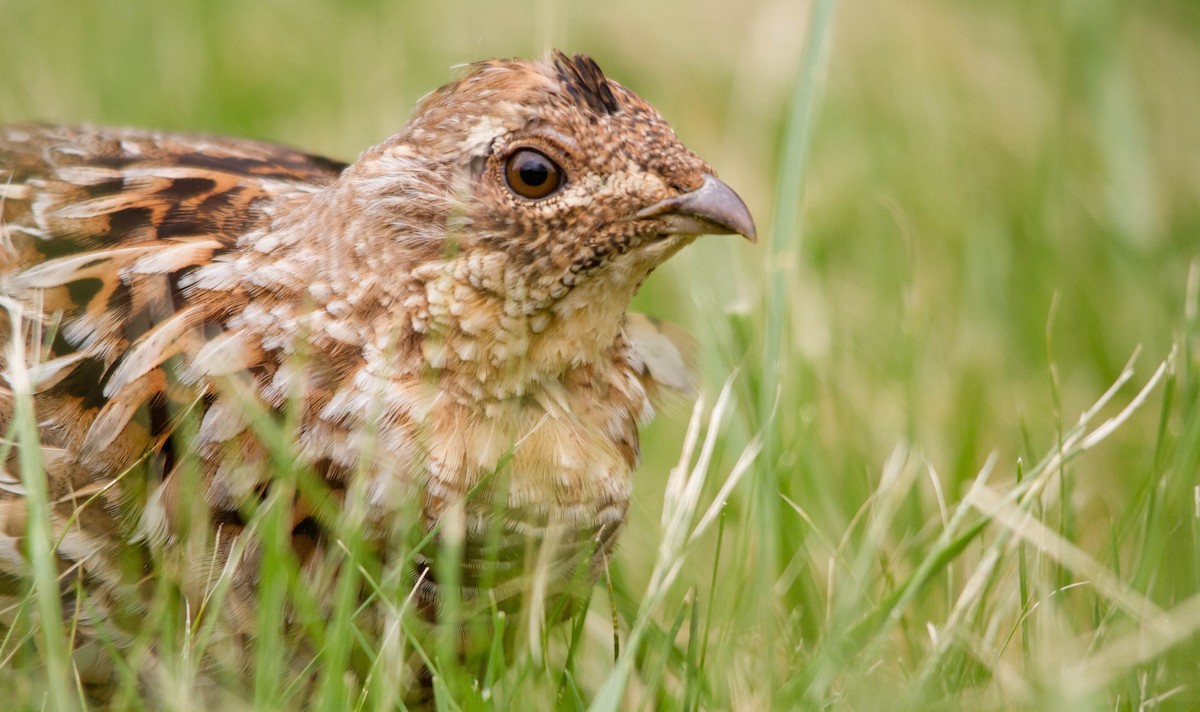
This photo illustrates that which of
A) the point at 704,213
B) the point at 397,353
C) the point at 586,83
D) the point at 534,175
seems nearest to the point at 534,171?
the point at 534,175

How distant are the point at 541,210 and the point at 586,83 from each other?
1.06 ft

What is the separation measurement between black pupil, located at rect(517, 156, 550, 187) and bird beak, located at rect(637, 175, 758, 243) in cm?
22

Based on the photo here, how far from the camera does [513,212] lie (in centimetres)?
303

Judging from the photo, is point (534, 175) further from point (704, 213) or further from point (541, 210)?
point (704, 213)

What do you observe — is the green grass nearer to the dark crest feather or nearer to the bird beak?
the bird beak

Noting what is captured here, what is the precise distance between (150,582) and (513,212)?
1.15 metres

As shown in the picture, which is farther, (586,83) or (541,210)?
(586,83)

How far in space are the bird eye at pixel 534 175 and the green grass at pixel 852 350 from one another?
69cm

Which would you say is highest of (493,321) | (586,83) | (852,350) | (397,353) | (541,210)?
(586,83)

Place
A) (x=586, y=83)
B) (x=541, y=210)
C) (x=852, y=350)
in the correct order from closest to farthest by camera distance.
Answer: (x=541, y=210) → (x=586, y=83) → (x=852, y=350)

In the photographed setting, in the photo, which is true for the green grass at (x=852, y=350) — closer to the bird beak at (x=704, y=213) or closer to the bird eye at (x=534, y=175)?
the bird beak at (x=704, y=213)

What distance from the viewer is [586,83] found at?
313 centimetres

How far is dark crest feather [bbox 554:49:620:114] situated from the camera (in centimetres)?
312

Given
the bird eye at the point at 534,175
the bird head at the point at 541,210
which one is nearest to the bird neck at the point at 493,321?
the bird head at the point at 541,210
